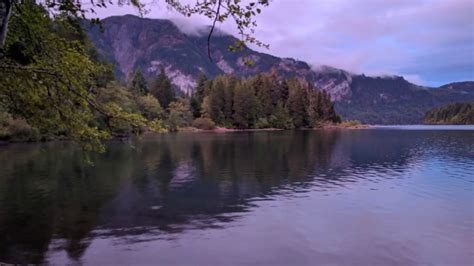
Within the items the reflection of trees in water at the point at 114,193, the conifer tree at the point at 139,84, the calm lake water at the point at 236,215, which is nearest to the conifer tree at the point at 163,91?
the conifer tree at the point at 139,84

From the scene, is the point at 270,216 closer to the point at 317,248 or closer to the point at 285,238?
the point at 285,238

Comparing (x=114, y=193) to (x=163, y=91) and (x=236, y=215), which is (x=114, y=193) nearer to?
(x=236, y=215)

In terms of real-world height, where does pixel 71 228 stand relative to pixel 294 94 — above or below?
below

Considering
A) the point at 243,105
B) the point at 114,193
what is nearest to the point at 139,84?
the point at 243,105

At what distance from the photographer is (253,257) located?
1552 centimetres

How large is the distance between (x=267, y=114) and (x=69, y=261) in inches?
6531

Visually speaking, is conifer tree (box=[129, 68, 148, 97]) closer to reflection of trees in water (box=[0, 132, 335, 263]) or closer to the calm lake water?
reflection of trees in water (box=[0, 132, 335, 263])

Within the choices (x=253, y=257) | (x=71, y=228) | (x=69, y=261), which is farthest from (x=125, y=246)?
(x=253, y=257)

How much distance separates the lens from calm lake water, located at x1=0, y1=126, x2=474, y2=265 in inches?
620

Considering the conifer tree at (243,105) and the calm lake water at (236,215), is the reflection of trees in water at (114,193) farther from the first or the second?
the conifer tree at (243,105)

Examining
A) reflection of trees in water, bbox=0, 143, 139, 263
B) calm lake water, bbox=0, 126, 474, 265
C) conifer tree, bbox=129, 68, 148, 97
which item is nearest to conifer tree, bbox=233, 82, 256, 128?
conifer tree, bbox=129, 68, 148, 97

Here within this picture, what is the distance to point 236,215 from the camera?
22141mm

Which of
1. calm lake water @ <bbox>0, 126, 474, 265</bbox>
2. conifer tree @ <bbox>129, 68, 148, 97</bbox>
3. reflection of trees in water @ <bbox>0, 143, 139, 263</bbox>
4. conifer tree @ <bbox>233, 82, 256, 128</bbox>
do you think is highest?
conifer tree @ <bbox>129, 68, 148, 97</bbox>

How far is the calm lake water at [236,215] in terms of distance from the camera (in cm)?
1576
